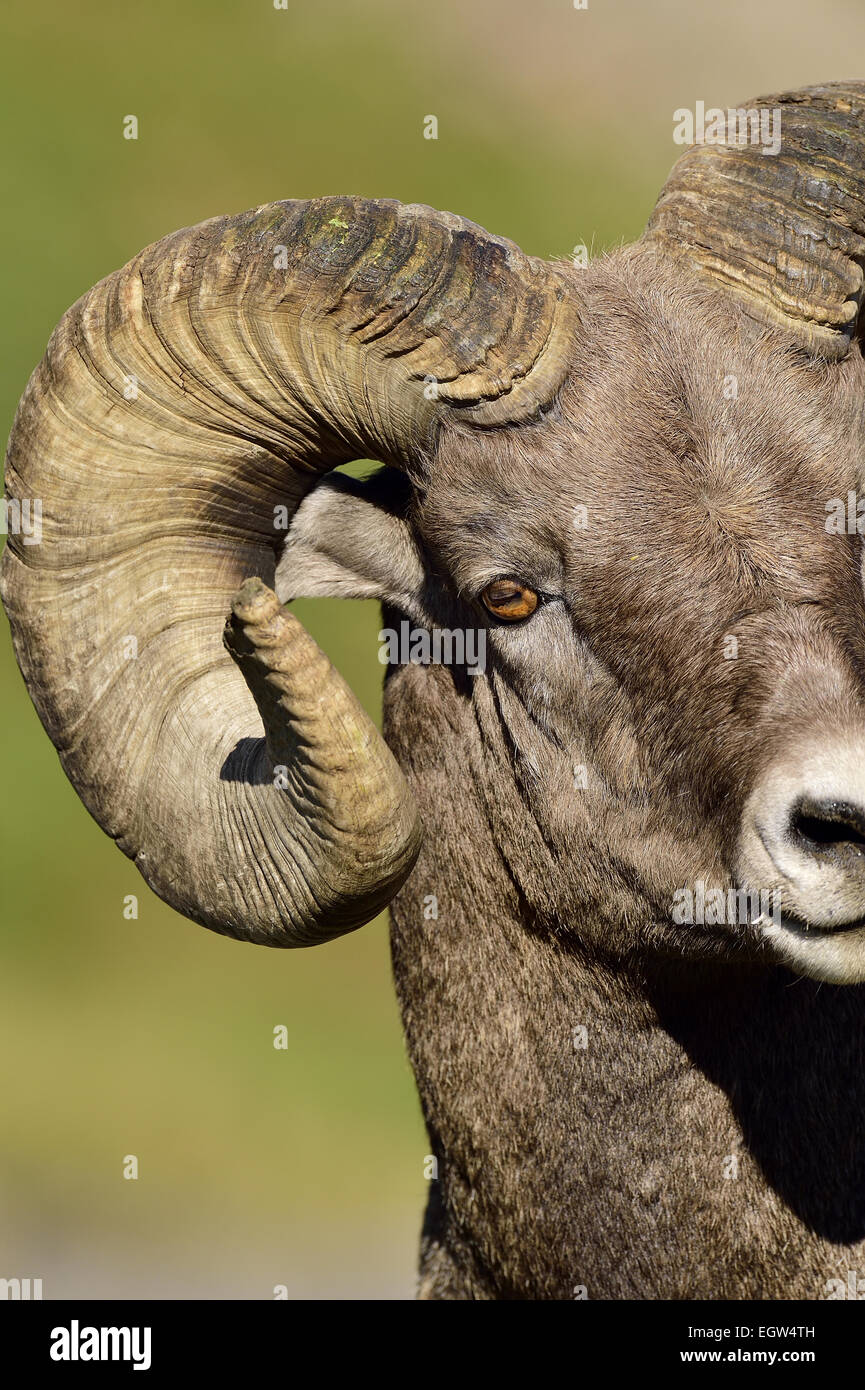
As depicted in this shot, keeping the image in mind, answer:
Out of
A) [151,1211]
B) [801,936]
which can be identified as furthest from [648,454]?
[151,1211]

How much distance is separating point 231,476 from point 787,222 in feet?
7.60

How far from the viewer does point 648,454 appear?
16.6 ft

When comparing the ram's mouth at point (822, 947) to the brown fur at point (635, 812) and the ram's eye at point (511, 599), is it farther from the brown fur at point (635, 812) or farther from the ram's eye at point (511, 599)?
the ram's eye at point (511, 599)

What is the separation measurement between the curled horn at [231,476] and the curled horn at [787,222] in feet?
2.39

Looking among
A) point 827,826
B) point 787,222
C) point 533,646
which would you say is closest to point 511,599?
point 533,646

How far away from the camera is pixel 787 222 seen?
18.2 feet

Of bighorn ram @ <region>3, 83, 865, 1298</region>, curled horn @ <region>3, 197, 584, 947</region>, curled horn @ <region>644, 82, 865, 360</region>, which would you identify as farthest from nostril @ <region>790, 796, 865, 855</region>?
curled horn @ <region>644, 82, 865, 360</region>

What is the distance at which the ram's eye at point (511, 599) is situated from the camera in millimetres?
5266

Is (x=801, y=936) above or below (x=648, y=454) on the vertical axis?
below

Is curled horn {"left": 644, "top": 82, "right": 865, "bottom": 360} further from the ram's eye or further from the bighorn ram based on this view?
the ram's eye

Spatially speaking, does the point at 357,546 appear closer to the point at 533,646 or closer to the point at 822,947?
the point at 533,646

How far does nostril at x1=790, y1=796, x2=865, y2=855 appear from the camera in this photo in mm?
4297
